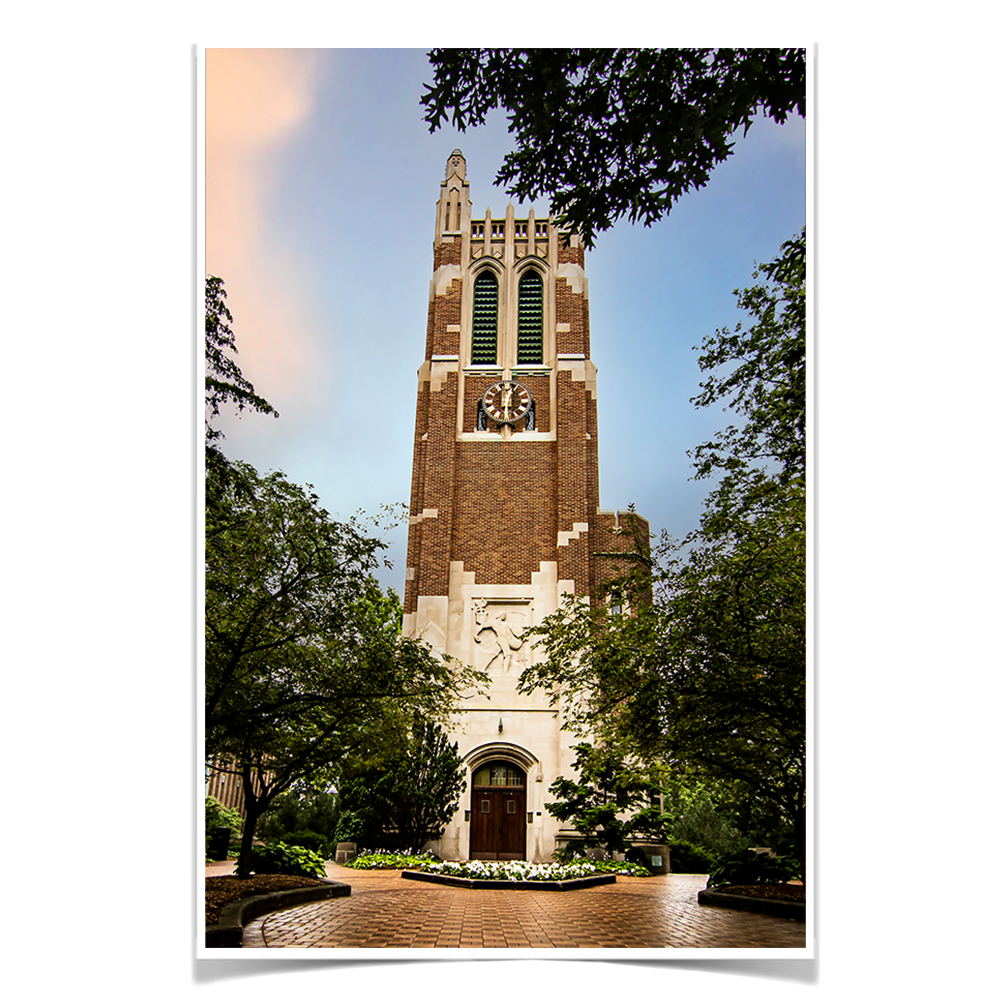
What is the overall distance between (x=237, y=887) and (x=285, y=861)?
127cm

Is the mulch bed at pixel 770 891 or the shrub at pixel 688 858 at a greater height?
the mulch bed at pixel 770 891

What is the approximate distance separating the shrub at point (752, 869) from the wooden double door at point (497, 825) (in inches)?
179

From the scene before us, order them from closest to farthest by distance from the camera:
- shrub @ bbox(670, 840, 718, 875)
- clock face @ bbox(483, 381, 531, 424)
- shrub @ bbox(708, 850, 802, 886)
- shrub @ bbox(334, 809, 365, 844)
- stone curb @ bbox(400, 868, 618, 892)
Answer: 1. shrub @ bbox(708, 850, 802, 886)
2. stone curb @ bbox(400, 868, 618, 892)
3. shrub @ bbox(334, 809, 365, 844)
4. shrub @ bbox(670, 840, 718, 875)
5. clock face @ bbox(483, 381, 531, 424)

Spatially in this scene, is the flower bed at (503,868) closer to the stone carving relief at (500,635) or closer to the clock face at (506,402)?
the stone carving relief at (500,635)

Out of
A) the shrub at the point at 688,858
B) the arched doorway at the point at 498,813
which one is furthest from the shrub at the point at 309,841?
the shrub at the point at 688,858

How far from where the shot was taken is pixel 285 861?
313 inches

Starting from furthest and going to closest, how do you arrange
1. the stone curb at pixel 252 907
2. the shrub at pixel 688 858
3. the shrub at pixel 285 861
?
the shrub at pixel 688 858 → the shrub at pixel 285 861 → the stone curb at pixel 252 907

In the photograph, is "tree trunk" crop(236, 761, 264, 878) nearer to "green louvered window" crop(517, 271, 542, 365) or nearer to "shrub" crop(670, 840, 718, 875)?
"shrub" crop(670, 840, 718, 875)

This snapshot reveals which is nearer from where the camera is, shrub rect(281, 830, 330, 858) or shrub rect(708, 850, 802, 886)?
shrub rect(708, 850, 802, 886)

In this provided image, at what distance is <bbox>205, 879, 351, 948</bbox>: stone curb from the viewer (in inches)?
212

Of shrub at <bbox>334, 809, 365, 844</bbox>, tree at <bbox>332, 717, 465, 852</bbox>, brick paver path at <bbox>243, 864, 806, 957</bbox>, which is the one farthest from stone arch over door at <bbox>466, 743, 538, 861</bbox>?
brick paver path at <bbox>243, 864, 806, 957</bbox>

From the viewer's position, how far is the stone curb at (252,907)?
17.7 feet

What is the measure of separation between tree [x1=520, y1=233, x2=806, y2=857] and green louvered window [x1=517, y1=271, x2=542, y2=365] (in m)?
10.5
